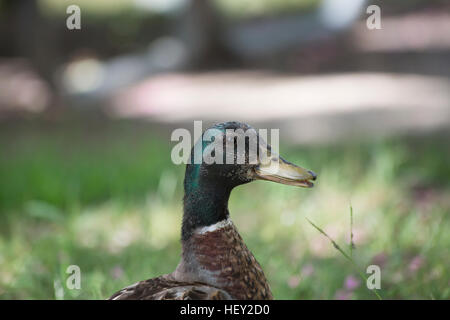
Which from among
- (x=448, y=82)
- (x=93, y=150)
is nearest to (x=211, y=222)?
(x=93, y=150)

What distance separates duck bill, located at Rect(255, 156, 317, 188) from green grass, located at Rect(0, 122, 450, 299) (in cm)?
84

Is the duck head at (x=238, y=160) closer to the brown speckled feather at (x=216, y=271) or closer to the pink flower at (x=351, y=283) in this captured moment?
the brown speckled feather at (x=216, y=271)

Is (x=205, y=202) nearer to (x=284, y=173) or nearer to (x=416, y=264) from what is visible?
(x=284, y=173)

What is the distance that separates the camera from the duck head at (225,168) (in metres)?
1.62

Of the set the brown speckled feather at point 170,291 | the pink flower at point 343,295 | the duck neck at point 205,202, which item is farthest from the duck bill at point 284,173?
the pink flower at point 343,295

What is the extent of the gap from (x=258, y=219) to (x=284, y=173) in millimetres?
1559

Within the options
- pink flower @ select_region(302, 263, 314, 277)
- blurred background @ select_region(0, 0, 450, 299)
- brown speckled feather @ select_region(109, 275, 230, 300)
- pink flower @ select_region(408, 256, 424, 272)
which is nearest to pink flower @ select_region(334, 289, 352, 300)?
blurred background @ select_region(0, 0, 450, 299)

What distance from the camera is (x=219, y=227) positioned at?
1.68 metres

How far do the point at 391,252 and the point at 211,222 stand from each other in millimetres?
1281

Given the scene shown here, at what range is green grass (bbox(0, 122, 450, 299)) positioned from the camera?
7.98 feet
